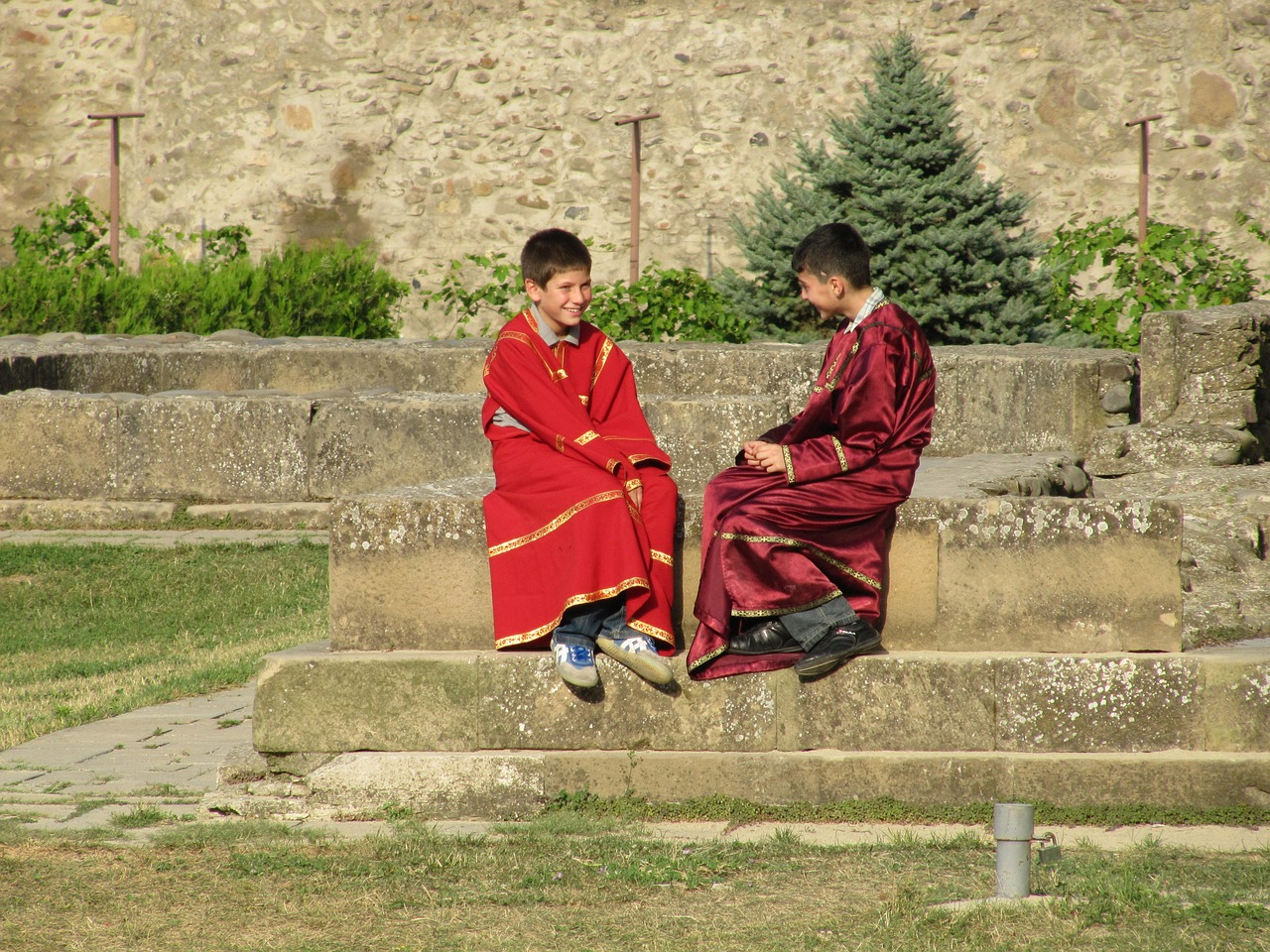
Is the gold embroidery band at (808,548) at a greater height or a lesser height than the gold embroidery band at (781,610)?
greater

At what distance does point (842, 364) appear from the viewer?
389cm

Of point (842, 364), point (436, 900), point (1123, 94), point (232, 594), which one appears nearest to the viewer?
point (436, 900)

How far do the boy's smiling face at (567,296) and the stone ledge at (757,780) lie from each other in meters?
1.19

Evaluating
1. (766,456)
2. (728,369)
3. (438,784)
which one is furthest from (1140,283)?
(438,784)

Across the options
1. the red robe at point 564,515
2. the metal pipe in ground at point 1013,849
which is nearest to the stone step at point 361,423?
the red robe at point 564,515

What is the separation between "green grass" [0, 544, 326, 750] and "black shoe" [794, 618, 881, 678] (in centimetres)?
251

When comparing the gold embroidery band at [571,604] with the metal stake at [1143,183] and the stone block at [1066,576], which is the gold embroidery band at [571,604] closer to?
the stone block at [1066,576]

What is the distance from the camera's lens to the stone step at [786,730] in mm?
3658

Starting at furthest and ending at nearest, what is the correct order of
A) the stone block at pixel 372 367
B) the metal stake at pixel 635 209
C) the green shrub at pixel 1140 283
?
the metal stake at pixel 635 209 < the green shrub at pixel 1140 283 < the stone block at pixel 372 367

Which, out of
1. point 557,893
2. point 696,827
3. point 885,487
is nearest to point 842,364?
point 885,487

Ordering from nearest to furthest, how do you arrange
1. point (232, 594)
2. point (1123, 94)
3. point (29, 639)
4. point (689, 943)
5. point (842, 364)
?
point (689, 943), point (842, 364), point (29, 639), point (232, 594), point (1123, 94)

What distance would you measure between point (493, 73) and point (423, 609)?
38.0 feet

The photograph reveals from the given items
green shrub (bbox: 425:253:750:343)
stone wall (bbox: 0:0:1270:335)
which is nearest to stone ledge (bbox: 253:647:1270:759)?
green shrub (bbox: 425:253:750:343)

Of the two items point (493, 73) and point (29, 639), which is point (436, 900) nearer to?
point (29, 639)
